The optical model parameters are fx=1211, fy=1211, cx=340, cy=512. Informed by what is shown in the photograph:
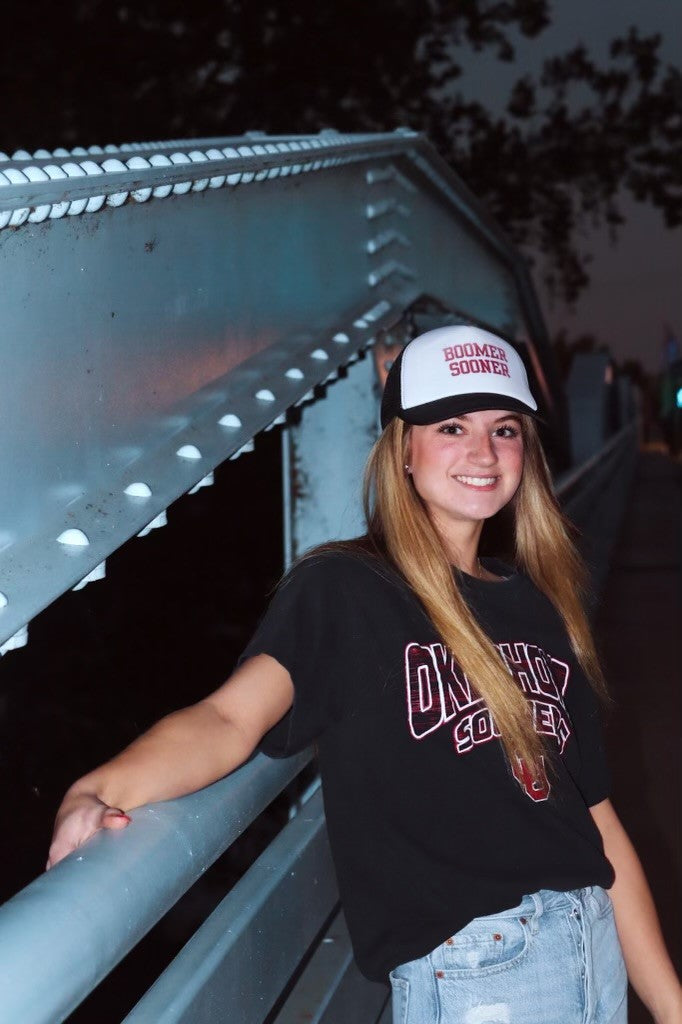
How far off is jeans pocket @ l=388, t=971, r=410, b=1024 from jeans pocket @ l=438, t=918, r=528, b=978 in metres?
0.08

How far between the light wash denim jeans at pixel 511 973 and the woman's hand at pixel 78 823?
699 mm

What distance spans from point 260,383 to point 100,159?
2.94 feet

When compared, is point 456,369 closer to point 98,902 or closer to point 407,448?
point 407,448

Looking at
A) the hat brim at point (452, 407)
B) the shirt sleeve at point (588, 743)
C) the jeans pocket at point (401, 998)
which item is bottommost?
the jeans pocket at point (401, 998)

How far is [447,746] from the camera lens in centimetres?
201

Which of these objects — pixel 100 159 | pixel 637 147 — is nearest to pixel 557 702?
pixel 100 159

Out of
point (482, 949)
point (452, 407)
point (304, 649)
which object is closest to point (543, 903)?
point (482, 949)

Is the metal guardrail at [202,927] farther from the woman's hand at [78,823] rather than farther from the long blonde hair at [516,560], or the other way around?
the long blonde hair at [516,560]

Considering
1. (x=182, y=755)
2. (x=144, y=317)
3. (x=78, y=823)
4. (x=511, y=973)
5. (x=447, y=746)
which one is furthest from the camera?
(x=144, y=317)

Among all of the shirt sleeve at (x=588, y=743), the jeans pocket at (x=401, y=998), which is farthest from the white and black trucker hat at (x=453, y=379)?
the jeans pocket at (x=401, y=998)

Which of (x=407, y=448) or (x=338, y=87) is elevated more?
(x=338, y=87)

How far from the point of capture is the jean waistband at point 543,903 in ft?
6.31

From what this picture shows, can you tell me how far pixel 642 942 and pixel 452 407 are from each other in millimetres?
1078

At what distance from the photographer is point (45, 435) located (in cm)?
187
